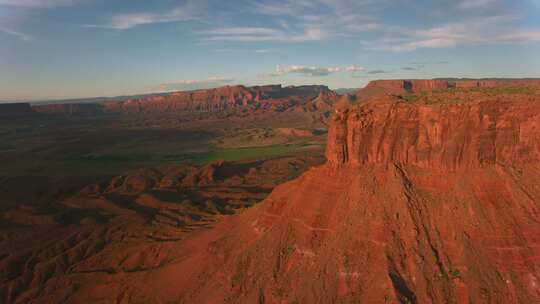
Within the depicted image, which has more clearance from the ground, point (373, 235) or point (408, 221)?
point (408, 221)

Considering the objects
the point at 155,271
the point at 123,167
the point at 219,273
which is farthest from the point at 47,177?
the point at 219,273

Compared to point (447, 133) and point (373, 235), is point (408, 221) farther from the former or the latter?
point (447, 133)

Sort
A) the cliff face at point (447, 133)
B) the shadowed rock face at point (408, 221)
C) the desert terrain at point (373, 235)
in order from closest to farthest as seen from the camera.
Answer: the shadowed rock face at point (408, 221) < the desert terrain at point (373, 235) < the cliff face at point (447, 133)

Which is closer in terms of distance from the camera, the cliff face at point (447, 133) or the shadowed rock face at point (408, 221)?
the shadowed rock face at point (408, 221)

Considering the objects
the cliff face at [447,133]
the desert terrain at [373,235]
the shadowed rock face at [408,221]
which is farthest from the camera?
the cliff face at [447,133]

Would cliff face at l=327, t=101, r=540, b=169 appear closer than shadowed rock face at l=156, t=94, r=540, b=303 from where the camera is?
No

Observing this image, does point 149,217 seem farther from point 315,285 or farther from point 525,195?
point 525,195

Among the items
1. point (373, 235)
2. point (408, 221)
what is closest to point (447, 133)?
point (408, 221)

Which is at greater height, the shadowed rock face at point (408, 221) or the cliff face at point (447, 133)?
the cliff face at point (447, 133)
